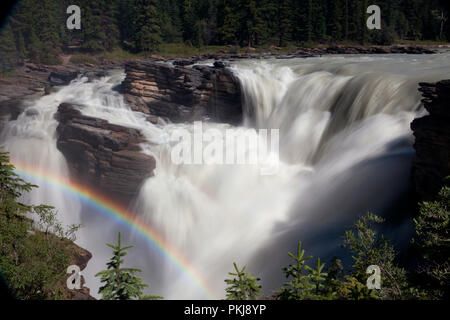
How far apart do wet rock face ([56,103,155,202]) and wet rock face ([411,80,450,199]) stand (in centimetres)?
1318

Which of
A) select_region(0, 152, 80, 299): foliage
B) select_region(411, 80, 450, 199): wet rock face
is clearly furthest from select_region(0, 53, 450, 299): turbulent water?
select_region(0, 152, 80, 299): foliage

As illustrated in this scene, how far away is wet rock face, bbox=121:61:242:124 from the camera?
75.6ft

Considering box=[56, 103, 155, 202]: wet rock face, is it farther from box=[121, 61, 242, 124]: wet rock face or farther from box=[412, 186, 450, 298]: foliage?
box=[412, 186, 450, 298]: foliage

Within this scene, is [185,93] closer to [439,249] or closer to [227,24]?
[439,249]

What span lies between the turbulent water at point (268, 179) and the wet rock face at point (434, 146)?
1488mm

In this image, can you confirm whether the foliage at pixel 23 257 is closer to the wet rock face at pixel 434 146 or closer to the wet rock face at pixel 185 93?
the wet rock face at pixel 434 146

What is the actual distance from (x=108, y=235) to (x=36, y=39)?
4953cm

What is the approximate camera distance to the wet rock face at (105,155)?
60.4 ft

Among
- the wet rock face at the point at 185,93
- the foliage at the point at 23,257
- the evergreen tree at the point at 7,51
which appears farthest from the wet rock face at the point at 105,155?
the evergreen tree at the point at 7,51

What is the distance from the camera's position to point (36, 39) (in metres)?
53.4

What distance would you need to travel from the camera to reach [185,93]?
2338 centimetres

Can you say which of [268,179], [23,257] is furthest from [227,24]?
[23,257]
